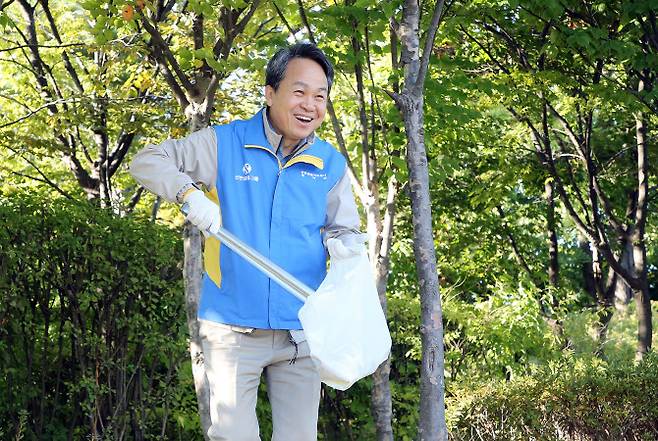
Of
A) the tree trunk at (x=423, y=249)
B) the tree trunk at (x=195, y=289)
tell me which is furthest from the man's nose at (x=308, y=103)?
the tree trunk at (x=195, y=289)

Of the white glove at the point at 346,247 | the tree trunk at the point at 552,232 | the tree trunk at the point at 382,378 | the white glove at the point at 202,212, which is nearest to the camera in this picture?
the white glove at the point at 202,212

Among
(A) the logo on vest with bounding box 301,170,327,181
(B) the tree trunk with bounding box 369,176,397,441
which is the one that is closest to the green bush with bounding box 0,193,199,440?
(B) the tree trunk with bounding box 369,176,397,441

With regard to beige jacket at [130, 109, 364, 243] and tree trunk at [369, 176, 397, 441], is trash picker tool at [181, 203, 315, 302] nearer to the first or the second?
beige jacket at [130, 109, 364, 243]

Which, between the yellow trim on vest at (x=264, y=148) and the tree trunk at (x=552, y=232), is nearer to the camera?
the yellow trim on vest at (x=264, y=148)

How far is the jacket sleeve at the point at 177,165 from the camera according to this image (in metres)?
2.80

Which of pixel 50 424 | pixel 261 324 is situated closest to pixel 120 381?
pixel 50 424

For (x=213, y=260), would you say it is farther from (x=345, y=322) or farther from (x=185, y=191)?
(x=345, y=322)

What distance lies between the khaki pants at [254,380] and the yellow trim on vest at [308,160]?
0.54 metres

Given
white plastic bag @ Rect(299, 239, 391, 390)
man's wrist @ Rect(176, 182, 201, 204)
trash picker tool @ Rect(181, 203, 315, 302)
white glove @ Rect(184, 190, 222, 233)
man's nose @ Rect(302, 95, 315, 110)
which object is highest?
man's nose @ Rect(302, 95, 315, 110)

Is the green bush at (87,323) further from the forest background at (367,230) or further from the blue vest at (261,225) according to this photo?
the blue vest at (261,225)

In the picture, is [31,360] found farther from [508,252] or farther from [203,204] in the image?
[508,252]

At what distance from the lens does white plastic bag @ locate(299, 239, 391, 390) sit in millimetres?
2736

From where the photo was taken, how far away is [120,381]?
577cm

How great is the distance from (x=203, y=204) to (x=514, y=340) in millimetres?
5224
